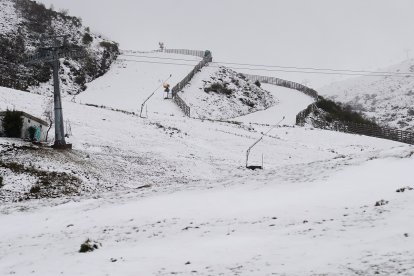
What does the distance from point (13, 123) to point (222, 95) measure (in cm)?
4415

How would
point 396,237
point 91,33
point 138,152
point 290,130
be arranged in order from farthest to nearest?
1. point 91,33
2. point 290,130
3. point 138,152
4. point 396,237

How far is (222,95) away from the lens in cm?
6912

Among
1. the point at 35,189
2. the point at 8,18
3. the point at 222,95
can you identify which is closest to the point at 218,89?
the point at 222,95

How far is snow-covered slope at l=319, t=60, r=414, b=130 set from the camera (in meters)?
105

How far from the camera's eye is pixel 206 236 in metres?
10.7

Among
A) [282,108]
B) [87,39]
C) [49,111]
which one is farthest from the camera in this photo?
[87,39]

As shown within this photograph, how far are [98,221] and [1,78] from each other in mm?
46162

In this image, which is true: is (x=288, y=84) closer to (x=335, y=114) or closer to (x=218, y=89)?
(x=335, y=114)

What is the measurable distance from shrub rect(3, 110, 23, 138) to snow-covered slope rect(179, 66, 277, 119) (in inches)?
1227

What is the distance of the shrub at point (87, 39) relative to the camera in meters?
73.8

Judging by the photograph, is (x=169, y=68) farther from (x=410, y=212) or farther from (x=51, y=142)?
(x=410, y=212)

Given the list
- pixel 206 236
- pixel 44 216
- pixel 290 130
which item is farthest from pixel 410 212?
pixel 290 130

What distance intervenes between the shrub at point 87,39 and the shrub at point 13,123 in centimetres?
4826

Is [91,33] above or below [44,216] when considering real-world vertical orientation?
above
